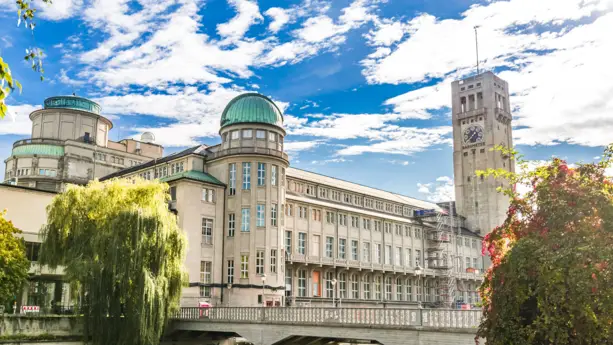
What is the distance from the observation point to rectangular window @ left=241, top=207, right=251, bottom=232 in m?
56.7

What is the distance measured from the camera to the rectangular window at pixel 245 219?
186 ft

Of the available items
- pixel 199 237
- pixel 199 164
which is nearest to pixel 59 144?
pixel 199 164

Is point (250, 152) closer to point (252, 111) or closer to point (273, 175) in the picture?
point (273, 175)

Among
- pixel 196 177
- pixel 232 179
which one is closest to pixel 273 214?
pixel 232 179

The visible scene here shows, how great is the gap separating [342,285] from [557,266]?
5981cm

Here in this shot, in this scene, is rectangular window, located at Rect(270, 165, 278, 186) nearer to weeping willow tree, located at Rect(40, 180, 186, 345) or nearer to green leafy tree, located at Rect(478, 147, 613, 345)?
weeping willow tree, located at Rect(40, 180, 186, 345)

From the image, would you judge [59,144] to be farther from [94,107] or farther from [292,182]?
[292,182]

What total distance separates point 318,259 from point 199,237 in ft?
58.6

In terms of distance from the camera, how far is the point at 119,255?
37.9 meters


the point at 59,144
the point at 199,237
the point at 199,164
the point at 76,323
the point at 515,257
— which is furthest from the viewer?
the point at 59,144

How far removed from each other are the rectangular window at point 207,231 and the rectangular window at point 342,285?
74.7 feet

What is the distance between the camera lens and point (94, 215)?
134 ft

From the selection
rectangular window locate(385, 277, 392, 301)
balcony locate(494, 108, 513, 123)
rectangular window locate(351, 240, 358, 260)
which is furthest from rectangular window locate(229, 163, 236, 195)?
balcony locate(494, 108, 513, 123)

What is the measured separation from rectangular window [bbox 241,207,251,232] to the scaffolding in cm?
4204
